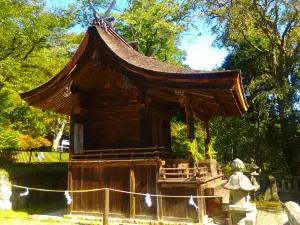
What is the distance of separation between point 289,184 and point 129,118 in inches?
462

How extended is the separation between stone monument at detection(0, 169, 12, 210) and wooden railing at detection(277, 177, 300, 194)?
14986 mm

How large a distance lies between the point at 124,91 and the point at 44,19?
20.8 feet

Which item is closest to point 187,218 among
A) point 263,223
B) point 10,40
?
point 263,223

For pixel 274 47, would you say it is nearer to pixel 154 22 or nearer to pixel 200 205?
pixel 154 22

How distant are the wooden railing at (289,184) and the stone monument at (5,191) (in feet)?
49.2

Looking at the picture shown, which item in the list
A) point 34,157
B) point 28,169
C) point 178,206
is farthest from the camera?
point 34,157

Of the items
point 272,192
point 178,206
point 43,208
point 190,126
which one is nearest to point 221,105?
point 190,126

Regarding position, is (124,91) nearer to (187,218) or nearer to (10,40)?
(187,218)

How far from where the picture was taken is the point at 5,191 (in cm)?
1094

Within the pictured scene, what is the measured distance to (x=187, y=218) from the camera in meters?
8.41

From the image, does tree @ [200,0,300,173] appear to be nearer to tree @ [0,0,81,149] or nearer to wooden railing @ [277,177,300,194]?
wooden railing @ [277,177,300,194]

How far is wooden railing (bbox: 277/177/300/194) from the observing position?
54.8 feet

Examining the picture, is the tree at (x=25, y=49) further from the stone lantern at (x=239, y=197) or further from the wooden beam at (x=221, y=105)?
the stone lantern at (x=239, y=197)

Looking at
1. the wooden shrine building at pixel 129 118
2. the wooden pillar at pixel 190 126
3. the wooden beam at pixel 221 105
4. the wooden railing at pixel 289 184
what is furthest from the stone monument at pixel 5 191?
the wooden railing at pixel 289 184
